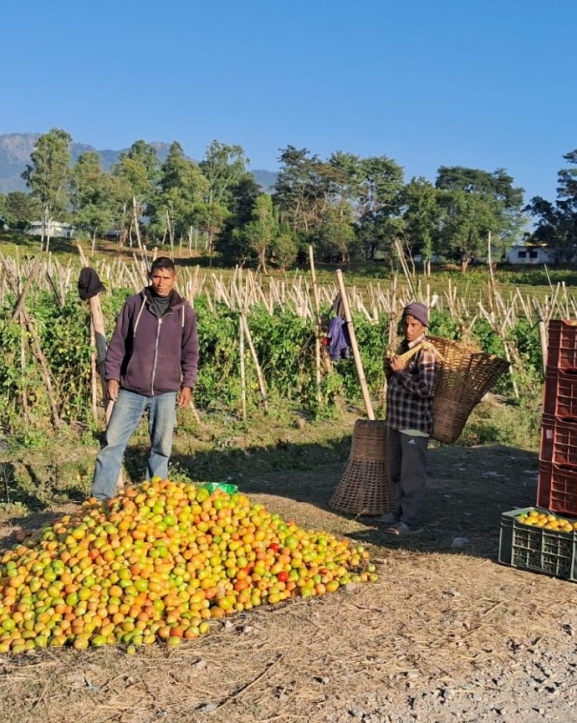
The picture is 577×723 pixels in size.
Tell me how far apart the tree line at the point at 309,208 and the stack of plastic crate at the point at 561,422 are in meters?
36.4

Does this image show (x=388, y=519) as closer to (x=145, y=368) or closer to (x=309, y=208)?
(x=145, y=368)

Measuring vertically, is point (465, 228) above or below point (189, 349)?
above

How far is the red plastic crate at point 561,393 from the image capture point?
193 inches

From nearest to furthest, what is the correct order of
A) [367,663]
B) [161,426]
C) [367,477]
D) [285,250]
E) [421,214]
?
[367,663] < [161,426] < [367,477] < [285,250] < [421,214]

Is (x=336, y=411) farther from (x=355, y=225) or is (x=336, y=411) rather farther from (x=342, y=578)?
(x=355, y=225)

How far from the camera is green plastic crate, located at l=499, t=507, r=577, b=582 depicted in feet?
14.9

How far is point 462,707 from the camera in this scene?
3.18 m

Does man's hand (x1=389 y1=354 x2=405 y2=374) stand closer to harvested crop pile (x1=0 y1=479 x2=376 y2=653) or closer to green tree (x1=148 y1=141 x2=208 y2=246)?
harvested crop pile (x1=0 y1=479 x2=376 y2=653)

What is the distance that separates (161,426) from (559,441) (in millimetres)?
2635

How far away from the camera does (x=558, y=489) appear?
498 centimetres

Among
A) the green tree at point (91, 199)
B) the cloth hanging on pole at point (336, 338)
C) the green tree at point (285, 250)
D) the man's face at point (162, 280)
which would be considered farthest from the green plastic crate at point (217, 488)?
the green tree at point (91, 199)

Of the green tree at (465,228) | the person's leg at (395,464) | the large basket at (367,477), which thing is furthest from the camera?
the green tree at (465,228)

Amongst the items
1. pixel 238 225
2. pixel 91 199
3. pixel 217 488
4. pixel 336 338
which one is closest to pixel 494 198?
pixel 238 225

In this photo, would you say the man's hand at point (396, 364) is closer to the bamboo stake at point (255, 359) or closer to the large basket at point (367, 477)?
the large basket at point (367, 477)
